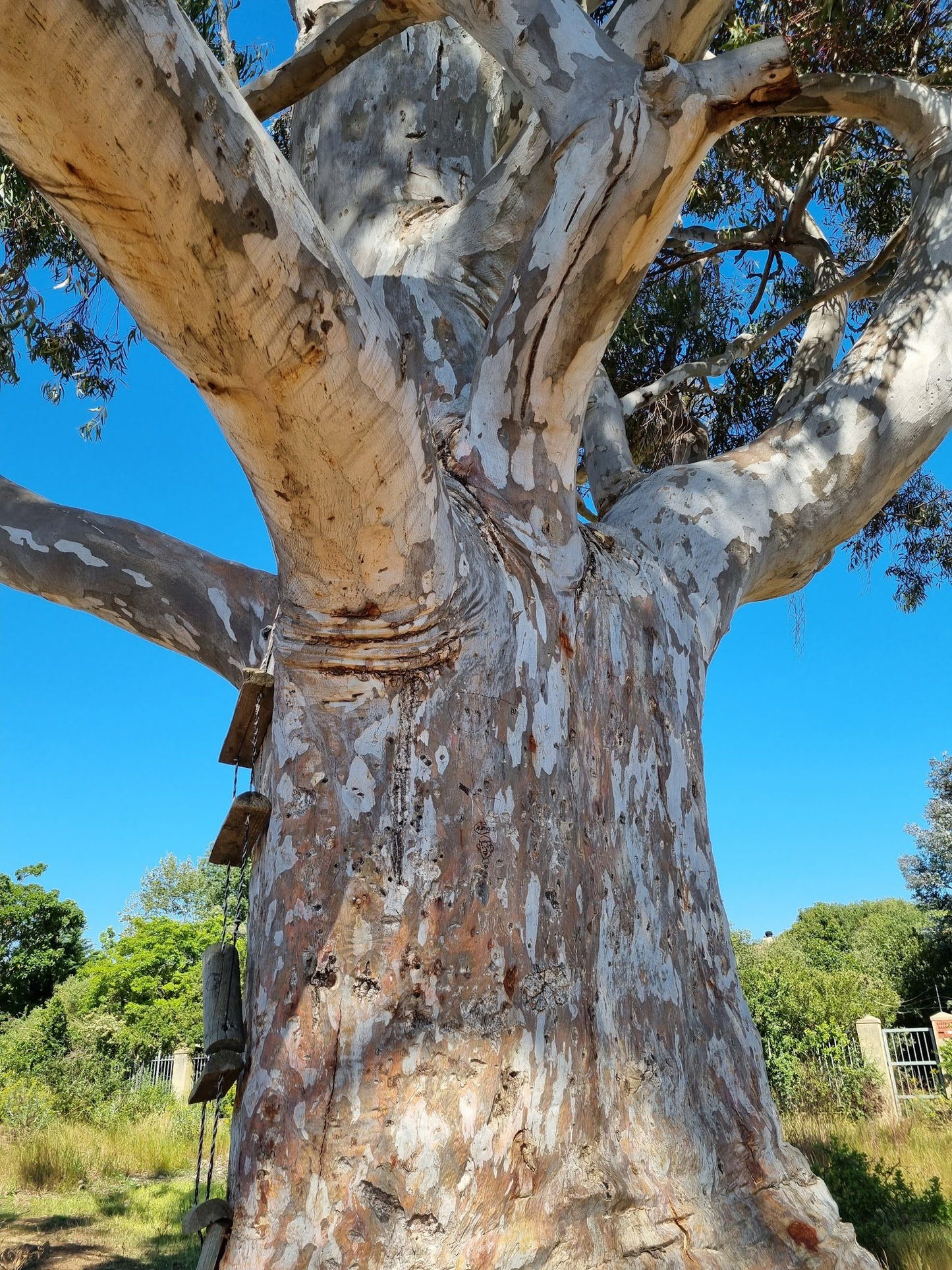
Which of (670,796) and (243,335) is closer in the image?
(243,335)

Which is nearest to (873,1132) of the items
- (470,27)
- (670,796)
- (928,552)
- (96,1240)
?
(928,552)

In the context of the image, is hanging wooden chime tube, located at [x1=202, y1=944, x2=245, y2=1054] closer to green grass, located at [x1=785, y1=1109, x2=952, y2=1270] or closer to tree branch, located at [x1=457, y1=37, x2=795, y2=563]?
tree branch, located at [x1=457, y1=37, x2=795, y2=563]

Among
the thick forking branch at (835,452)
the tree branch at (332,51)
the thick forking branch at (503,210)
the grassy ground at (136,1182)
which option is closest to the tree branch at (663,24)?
the thick forking branch at (503,210)

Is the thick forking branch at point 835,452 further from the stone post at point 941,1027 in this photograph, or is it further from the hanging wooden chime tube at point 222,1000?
the stone post at point 941,1027

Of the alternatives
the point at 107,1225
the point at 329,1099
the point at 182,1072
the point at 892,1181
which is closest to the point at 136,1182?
the point at 107,1225

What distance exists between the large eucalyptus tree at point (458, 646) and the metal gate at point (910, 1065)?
459 inches

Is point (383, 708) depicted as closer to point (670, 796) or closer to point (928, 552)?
point (670, 796)

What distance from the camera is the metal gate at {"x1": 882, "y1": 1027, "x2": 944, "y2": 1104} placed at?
12.6 m

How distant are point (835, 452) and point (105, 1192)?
7879 mm

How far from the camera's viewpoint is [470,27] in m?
2.88

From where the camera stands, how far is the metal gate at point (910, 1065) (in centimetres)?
1262

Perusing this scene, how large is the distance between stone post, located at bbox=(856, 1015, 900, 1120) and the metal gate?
0.09 m

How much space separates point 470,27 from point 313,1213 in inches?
118

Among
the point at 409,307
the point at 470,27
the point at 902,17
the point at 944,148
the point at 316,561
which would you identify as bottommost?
the point at 316,561
